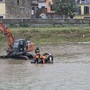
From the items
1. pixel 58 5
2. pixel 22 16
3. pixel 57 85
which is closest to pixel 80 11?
pixel 58 5

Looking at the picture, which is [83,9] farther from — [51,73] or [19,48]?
[51,73]

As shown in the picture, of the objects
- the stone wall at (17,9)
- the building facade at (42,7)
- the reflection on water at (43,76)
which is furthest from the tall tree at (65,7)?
the reflection on water at (43,76)

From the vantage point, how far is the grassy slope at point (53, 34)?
225 ft

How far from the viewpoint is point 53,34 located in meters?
70.0

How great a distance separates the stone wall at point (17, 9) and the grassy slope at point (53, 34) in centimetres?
1992

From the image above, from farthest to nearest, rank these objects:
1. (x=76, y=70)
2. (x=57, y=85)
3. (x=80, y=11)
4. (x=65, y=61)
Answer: (x=80, y=11) < (x=65, y=61) < (x=76, y=70) < (x=57, y=85)

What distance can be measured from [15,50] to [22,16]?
48.8 m

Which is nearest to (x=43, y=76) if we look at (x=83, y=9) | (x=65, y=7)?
(x=65, y=7)

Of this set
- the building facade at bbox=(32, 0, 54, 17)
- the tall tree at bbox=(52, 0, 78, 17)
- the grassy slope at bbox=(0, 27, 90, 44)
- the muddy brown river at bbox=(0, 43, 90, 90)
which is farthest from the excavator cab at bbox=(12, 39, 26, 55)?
the building facade at bbox=(32, 0, 54, 17)

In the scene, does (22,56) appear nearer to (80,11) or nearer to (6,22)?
(6,22)

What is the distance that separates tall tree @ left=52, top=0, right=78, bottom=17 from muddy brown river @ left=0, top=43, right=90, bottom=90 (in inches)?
1796

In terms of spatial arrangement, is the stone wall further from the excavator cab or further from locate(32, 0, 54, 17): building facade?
the excavator cab

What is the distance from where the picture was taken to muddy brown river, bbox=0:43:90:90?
102 feet

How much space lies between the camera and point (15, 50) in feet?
156
